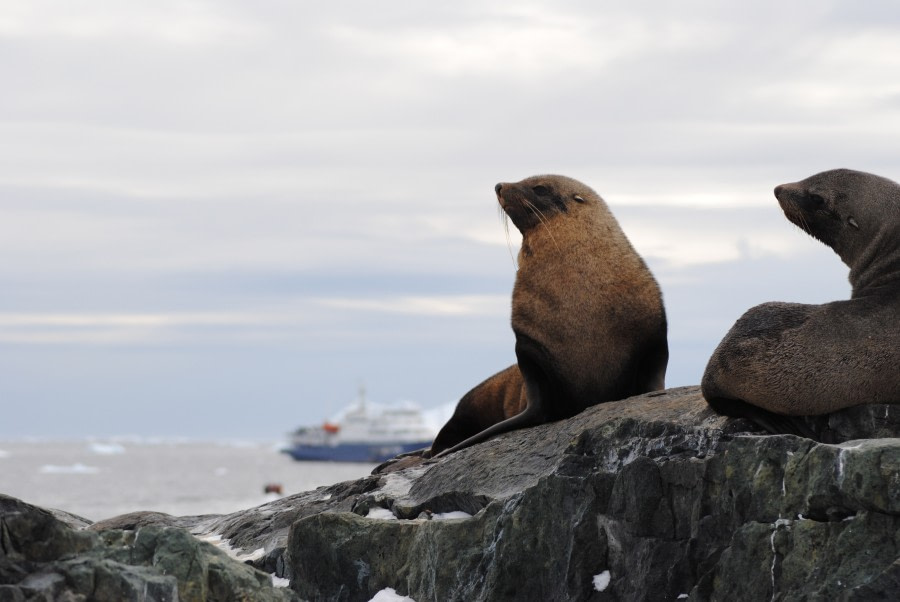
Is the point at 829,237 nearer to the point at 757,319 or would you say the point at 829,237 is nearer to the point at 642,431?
the point at 757,319

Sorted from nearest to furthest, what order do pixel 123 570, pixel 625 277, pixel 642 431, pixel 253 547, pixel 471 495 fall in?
pixel 123 570, pixel 642 431, pixel 471 495, pixel 253 547, pixel 625 277

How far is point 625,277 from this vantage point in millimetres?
9969

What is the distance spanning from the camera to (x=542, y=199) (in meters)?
10.5

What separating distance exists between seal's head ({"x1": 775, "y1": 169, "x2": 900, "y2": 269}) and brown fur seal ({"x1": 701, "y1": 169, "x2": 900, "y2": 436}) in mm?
11

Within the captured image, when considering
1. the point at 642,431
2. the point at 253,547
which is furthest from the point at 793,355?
the point at 253,547

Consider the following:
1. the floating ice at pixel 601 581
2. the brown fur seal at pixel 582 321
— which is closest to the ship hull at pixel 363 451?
the brown fur seal at pixel 582 321

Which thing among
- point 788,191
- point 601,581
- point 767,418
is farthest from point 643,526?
point 788,191

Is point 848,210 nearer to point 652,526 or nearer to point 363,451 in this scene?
point 652,526

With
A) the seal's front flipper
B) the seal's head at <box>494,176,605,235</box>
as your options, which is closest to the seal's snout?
the seal's head at <box>494,176,605,235</box>

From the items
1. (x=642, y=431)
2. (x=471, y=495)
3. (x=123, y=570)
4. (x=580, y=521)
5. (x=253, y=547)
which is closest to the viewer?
(x=123, y=570)

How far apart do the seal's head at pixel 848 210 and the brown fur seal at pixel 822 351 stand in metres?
0.01

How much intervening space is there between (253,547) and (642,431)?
3.11 meters

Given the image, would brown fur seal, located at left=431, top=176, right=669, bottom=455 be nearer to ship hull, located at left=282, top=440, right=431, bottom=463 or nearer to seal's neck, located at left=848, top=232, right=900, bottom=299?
seal's neck, located at left=848, top=232, right=900, bottom=299

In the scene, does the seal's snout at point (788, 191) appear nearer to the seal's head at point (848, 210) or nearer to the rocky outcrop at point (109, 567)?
the seal's head at point (848, 210)
